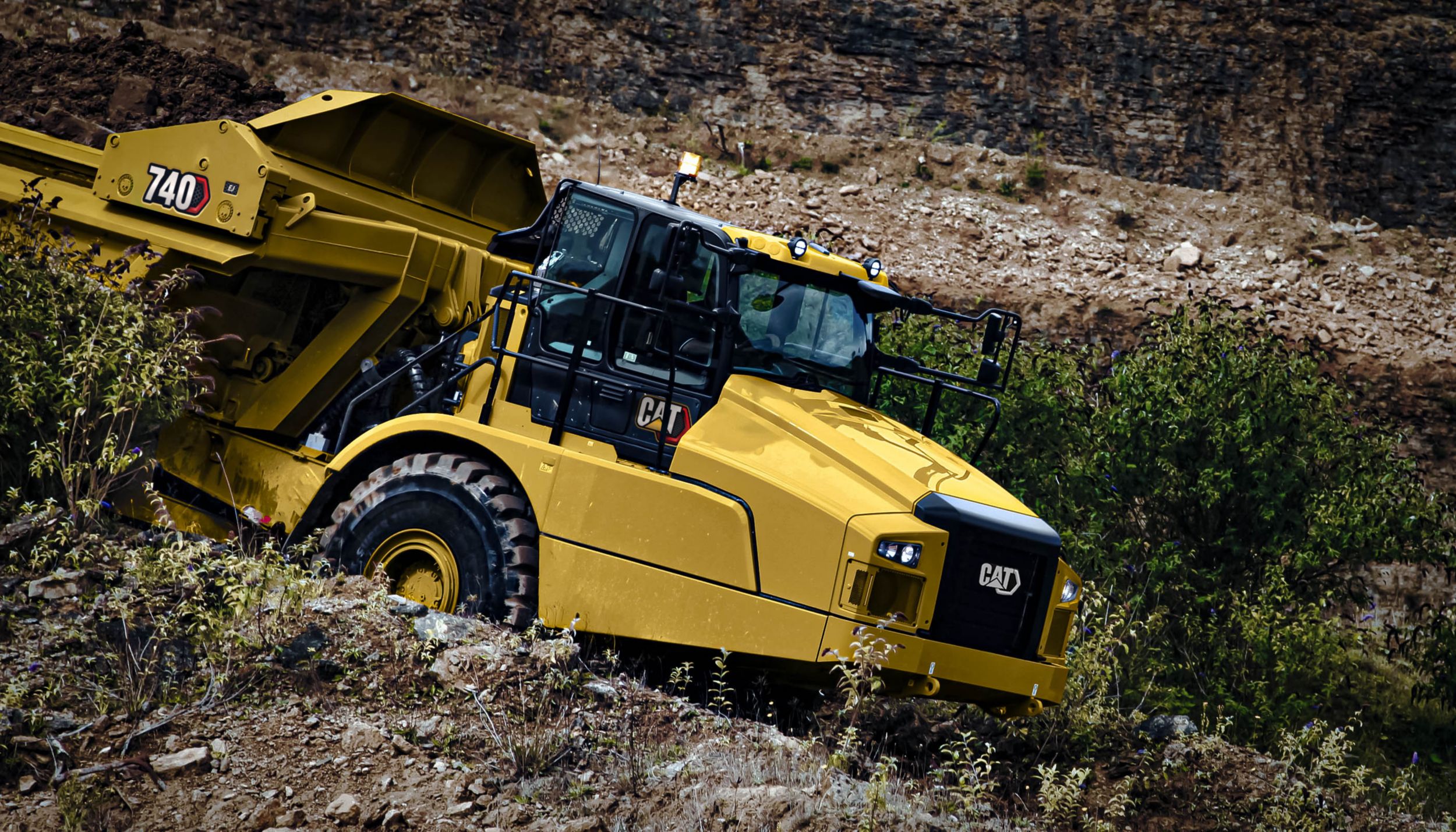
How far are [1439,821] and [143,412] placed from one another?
7.65 m

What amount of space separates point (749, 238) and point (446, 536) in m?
2.37

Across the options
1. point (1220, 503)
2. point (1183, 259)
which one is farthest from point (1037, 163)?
point (1220, 503)

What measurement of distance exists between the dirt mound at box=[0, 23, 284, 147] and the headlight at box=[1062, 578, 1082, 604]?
12471 mm

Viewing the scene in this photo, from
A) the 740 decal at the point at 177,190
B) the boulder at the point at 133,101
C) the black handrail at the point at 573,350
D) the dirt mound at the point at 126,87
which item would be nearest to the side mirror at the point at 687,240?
the black handrail at the point at 573,350

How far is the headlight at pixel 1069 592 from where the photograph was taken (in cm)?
618

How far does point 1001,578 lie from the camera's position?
5.87 m

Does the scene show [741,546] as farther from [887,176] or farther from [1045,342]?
[887,176]

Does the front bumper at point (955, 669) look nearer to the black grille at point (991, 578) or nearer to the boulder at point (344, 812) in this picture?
the black grille at point (991, 578)

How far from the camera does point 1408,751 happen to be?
33.5 ft

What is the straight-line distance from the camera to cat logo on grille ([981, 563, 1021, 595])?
581 centimetres

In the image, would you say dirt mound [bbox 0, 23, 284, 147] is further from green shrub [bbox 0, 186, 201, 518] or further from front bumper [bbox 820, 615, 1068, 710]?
front bumper [bbox 820, 615, 1068, 710]

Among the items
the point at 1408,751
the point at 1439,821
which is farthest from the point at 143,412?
the point at 1408,751

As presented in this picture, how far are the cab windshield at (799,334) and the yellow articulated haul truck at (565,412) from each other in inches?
0.7

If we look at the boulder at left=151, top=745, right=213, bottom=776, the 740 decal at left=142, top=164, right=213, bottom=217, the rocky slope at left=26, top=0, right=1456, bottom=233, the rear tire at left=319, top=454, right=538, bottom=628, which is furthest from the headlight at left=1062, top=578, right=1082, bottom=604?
the rocky slope at left=26, top=0, right=1456, bottom=233
